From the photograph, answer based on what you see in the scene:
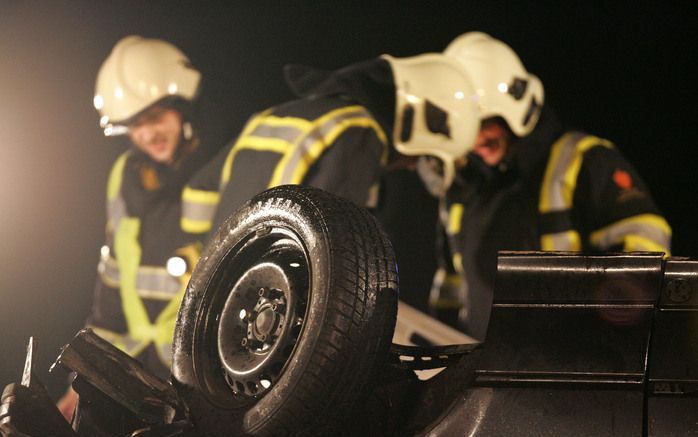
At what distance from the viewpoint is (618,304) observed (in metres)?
2.03

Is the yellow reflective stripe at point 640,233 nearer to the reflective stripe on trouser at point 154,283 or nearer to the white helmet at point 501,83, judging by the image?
the white helmet at point 501,83

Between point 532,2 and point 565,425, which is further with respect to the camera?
point 532,2

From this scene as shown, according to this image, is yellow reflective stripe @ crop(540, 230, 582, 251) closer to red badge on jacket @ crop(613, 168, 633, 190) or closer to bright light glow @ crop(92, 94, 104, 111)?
red badge on jacket @ crop(613, 168, 633, 190)

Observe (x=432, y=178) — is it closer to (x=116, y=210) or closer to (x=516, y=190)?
(x=516, y=190)

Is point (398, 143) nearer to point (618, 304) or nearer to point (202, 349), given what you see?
point (202, 349)

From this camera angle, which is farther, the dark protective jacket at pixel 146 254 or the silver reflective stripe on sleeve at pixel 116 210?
the silver reflective stripe on sleeve at pixel 116 210

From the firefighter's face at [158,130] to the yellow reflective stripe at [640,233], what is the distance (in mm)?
3017

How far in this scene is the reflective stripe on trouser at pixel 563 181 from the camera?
6.50 m

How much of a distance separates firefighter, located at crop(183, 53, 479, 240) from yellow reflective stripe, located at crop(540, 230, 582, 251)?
2.90 ft

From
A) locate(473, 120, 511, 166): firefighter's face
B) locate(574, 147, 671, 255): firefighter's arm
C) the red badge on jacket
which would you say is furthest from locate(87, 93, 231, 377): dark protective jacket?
the red badge on jacket

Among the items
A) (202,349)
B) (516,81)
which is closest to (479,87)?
(516,81)

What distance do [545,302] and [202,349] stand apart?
0.99m

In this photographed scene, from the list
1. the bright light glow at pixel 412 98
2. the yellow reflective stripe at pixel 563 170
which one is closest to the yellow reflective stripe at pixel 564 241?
the yellow reflective stripe at pixel 563 170

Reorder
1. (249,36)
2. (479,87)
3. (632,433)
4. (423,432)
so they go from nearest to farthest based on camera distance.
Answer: (632,433), (423,432), (479,87), (249,36)
